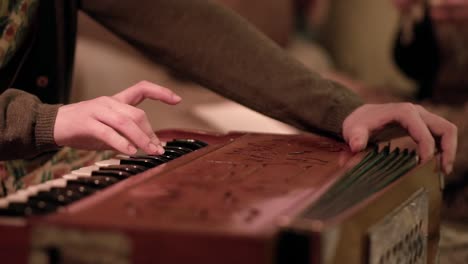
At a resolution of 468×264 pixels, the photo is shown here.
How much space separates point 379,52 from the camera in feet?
9.21

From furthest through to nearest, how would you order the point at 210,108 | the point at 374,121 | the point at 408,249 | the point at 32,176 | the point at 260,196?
the point at 210,108 < the point at 32,176 < the point at 374,121 < the point at 408,249 < the point at 260,196

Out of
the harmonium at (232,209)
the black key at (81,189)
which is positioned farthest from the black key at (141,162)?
the black key at (81,189)

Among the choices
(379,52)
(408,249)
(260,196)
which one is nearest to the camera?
(260,196)

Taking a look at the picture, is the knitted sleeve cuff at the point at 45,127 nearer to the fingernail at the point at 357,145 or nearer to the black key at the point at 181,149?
the black key at the point at 181,149

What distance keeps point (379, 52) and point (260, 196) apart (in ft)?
7.13

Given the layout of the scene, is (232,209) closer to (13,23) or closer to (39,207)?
(39,207)

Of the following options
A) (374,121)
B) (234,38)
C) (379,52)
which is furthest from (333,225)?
(379,52)

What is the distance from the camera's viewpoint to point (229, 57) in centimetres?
122

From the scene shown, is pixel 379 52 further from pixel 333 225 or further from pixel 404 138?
pixel 333 225

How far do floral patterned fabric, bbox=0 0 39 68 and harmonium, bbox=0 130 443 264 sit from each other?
1.22ft

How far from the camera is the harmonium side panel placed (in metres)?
0.60

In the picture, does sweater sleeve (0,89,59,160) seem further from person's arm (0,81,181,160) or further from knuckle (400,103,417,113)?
knuckle (400,103,417,113)

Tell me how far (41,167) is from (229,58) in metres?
0.35

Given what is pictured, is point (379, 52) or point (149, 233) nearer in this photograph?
point (149, 233)
